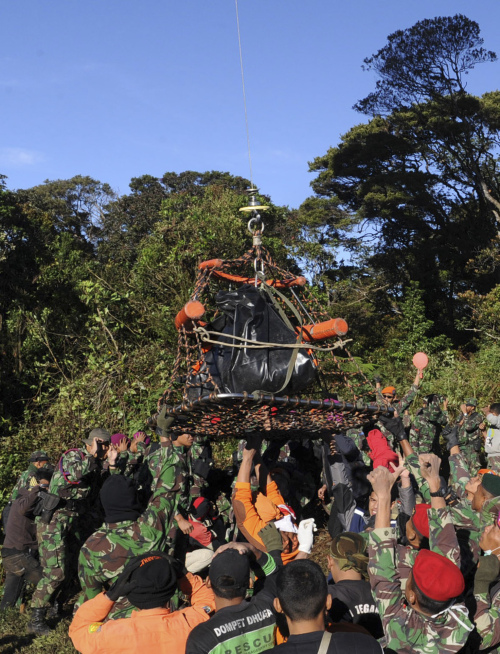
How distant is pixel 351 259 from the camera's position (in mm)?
21891

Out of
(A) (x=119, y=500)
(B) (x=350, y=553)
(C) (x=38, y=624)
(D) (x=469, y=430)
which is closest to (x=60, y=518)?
(C) (x=38, y=624)

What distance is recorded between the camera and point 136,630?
314cm

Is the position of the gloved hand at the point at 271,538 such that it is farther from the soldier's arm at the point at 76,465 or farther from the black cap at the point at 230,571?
the soldier's arm at the point at 76,465

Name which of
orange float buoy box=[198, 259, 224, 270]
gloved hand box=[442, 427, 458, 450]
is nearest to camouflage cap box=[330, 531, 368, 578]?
orange float buoy box=[198, 259, 224, 270]

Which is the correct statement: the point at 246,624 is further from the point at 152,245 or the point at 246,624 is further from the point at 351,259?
the point at 351,259

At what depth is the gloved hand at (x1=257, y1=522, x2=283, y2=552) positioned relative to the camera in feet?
12.8

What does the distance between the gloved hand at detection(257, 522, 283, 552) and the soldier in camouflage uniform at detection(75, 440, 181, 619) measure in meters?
0.97

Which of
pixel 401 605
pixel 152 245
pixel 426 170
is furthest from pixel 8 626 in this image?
pixel 426 170

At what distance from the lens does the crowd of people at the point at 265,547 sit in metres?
2.84

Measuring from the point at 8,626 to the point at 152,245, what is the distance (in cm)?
646

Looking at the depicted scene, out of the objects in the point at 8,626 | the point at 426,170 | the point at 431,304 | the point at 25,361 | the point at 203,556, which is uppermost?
the point at 426,170

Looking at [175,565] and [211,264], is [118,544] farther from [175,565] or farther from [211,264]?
[211,264]

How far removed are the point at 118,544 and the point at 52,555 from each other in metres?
1.67

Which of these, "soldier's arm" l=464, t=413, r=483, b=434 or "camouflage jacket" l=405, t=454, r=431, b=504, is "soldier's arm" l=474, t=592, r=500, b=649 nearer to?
"camouflage jacket" l=405, t=454, r=431, b=504
